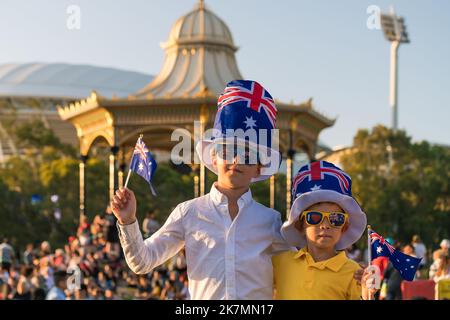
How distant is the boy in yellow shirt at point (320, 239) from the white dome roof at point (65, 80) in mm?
84372

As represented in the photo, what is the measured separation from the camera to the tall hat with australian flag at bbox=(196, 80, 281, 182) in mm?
4652

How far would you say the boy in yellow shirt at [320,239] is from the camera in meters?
4.64

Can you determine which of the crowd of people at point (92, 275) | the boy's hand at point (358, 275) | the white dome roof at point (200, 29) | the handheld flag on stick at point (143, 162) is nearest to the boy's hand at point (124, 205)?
the handheld flag on stick at point (143, 162)

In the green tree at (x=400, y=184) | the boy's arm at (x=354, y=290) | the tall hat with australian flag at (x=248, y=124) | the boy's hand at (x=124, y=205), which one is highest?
the green tree at (x=400, y=184)

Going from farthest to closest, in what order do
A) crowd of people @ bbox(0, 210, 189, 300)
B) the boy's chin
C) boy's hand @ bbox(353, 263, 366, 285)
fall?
crowd of people @ bbox(0, 210, 189, 300) < the boy's chin < boy's hand @ bbox(353, 263, 366, 285)

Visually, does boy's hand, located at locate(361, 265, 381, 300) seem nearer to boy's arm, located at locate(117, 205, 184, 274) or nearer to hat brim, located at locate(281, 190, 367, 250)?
hat brim, located at locate(281, 190, 367, 250)

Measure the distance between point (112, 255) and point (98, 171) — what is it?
69.6ft

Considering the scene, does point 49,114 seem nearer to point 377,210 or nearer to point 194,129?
point 377,210

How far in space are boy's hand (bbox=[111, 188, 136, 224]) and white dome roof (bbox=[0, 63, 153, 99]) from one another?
84.5 metres

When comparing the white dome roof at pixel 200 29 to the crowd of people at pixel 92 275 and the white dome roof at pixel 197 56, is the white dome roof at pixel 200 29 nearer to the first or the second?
the white dome roof at pixel 197 56

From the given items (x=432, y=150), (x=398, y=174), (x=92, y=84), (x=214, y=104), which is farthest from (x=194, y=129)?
(x=92, y=84)

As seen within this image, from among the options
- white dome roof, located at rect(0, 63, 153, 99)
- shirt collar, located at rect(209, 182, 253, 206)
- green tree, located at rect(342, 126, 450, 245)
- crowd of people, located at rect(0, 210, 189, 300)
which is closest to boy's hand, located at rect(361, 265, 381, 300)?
shirt collar, located at rect(209, 182, 253, 206)
